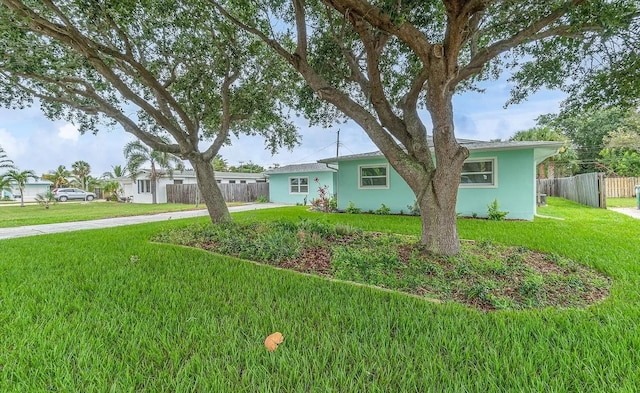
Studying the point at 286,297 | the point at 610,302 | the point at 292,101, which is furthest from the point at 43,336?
the point at 292,101

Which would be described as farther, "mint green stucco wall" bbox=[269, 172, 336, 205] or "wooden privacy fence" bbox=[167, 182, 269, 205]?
"wooden privacy fence" bbox=[167, 182, 269, 205]

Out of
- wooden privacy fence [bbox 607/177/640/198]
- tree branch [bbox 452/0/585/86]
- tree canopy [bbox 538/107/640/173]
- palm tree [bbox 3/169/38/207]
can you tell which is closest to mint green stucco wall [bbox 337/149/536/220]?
tree branch [bbox 452/0/585/86]

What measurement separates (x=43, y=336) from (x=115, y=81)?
5.72 metres

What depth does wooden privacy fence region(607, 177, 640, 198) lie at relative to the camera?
18.4 metres

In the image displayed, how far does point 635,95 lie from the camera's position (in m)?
4.55

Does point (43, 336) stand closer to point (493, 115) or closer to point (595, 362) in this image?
point (595, 362)

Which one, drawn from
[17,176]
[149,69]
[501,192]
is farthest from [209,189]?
[17,176]

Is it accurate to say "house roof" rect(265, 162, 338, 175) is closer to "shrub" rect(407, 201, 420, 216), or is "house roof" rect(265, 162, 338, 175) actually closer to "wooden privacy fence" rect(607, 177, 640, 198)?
"shrub" rect(407, 201, 420, 216)

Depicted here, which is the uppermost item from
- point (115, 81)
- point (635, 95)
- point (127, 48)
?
point (127, 48)

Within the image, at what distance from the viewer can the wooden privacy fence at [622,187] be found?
A: 1840 cm

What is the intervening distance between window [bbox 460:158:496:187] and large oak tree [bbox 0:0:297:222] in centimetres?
628

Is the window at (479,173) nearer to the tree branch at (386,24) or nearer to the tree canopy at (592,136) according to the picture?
the tree branch at (386,24)

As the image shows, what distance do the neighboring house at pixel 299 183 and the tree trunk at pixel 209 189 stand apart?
10.7 metres

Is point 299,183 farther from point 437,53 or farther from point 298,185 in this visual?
point 437,53
